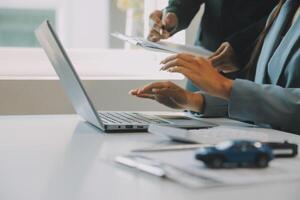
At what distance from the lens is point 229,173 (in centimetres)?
78

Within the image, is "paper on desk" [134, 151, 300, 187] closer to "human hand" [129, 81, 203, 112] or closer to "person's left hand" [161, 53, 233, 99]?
"person's left hand" [161, 53, 233, 99]

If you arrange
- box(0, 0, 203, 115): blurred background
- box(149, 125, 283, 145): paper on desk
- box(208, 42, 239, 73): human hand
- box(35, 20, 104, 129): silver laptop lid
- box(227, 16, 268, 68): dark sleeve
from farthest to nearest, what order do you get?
box(0, 0, 203, 115): blurred background < box(227, 16, 268, 68): dark sleeve < box(208, 42, 239, 73): human hand < box(35, 20, 104, 129): silver laptop lid < box(149, 125, 283, 145): paper on desk

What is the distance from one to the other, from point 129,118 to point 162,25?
0.49 metres

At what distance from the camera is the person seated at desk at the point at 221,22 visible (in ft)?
6.03

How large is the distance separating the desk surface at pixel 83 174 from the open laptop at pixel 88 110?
0.05m

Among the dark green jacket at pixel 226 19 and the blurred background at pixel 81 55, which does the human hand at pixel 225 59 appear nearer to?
the dark green jacket at pixel 226 19

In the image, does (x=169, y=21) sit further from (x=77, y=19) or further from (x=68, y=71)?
(x=77, y=19)

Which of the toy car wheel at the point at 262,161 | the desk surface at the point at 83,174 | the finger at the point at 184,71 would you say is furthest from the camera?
the finger at the point at 184,71

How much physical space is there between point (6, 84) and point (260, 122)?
1203 millimetres

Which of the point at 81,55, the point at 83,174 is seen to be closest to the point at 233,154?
the point at 83,174

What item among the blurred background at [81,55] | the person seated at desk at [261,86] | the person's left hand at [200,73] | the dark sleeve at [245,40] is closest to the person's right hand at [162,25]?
the dark sleeve at [245,40]

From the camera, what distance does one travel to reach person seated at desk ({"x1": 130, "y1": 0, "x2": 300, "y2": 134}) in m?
1.36

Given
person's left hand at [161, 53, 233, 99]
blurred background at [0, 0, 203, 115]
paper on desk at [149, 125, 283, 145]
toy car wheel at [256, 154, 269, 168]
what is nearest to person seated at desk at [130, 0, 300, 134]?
person's left hand at [161, 53, 233, 99]

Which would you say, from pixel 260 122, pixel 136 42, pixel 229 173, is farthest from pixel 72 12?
pixel 229 173
